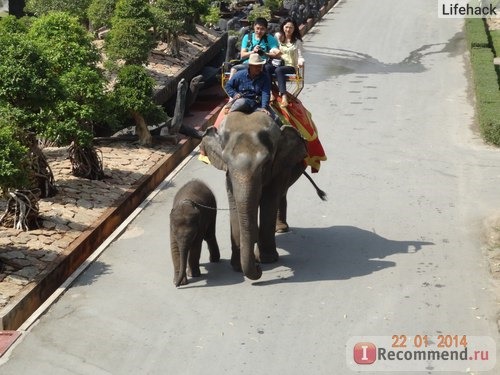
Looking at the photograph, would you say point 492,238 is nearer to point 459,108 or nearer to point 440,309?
point 440,309

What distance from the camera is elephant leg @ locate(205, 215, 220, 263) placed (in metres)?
11.4

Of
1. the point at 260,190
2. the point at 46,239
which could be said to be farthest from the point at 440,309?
the point at 46,239

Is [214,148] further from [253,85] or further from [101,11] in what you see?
[101,11]

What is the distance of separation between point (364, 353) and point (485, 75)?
13900mm

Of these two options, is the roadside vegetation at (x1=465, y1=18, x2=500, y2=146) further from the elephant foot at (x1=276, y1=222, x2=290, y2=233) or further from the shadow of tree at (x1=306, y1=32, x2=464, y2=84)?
the elephant foot at (x1=276, y1=222, x2=290, y2=233)

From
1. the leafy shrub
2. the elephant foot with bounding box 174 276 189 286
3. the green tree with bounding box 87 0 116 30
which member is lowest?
the leafy shrub

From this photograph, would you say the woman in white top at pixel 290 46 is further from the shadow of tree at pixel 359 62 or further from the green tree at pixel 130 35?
the shadow of tree at pixel 359 62

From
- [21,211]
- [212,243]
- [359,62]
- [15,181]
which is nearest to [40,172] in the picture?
[21,211]

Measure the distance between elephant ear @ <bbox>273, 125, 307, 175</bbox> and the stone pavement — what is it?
119 inches

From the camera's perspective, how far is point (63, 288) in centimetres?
1077

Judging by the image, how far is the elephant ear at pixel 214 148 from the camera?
35.0ft

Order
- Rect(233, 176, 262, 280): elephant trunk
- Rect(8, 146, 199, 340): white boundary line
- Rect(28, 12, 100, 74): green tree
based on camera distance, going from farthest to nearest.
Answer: Rect(28, 12, 100, 74): green tree, Rect(233, 176, 262, 280): elephant trunk, Rect(8, 146, 199, 340): white boundary line

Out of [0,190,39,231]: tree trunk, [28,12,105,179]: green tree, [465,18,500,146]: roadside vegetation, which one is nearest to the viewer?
[0,190,39,231]: tree trunk

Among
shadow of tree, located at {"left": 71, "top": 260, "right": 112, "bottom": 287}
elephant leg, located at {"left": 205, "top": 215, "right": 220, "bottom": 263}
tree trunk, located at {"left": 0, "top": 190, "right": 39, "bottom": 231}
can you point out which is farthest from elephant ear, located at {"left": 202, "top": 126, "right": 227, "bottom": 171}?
tree trunk, located at {"left": 0, "top": 190, "right": 39, "bottom": 231}
